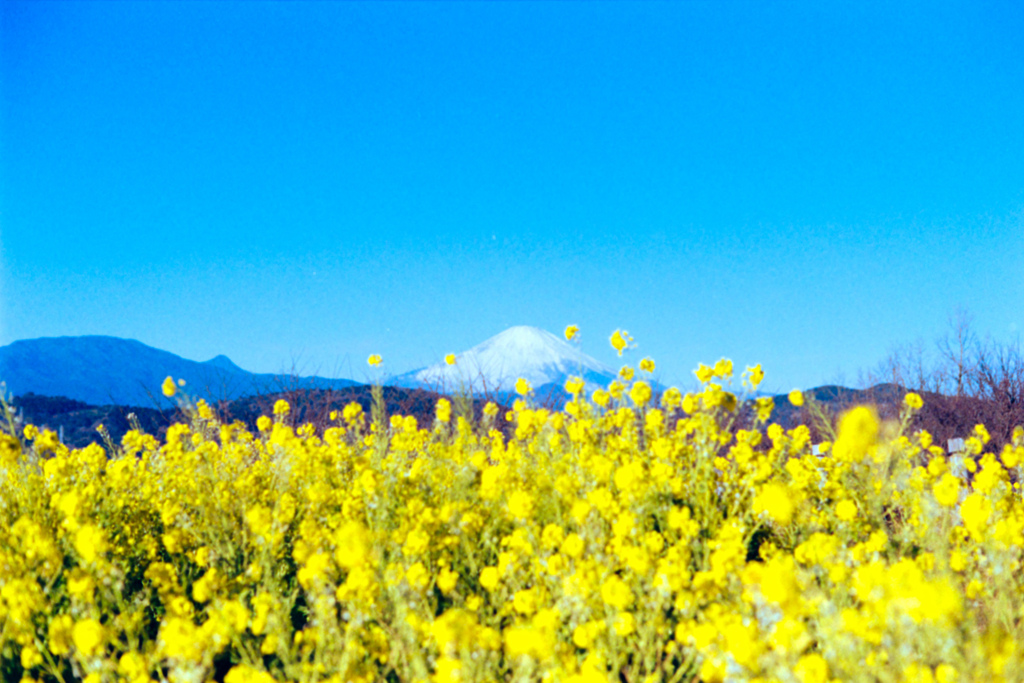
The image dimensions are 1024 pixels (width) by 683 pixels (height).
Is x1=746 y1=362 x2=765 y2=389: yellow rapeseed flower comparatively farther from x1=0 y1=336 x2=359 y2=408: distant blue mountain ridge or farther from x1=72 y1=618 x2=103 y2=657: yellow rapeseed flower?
x1=0 y1=336 x2=359 y2=408: distant blue mountain ridge

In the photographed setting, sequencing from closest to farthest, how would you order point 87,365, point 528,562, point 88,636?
point 88,636
point 528,562
point 87,365

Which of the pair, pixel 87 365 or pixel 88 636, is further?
pixel 87 365

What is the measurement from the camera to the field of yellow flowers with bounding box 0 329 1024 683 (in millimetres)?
2502

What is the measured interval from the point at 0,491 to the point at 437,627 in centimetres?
391

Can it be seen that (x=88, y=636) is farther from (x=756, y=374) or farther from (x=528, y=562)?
(x=756, y=374)

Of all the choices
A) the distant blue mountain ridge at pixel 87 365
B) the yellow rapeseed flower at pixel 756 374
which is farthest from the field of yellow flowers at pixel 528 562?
the distant blue mountain ridge at pixel 87 365

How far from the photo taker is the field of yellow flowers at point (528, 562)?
8.21 ft

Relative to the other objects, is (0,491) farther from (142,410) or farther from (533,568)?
(142,410)

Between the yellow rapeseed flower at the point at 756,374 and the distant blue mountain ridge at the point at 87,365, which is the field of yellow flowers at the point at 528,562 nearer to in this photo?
the yellow rapeseed flower at the point at 756,374

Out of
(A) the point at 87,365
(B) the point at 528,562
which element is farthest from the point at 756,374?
(A) the point at 87,365

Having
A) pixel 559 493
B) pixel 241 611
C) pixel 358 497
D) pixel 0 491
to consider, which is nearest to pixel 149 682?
pixel 241 611

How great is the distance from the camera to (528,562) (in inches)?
149

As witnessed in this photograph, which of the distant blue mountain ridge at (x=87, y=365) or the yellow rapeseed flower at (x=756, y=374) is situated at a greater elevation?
the distant blue mountain ridge at (x=87, y=365)

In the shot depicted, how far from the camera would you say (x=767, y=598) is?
2.24m
